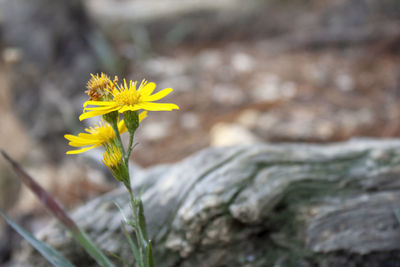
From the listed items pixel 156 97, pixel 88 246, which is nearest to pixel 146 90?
pixel 156 97

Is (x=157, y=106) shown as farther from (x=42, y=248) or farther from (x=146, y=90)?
(x=42, y=248)

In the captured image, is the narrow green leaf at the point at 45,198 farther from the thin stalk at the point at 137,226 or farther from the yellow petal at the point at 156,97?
the yellow petal at the point at 156,97

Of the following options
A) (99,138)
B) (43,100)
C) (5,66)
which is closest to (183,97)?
(43,100)

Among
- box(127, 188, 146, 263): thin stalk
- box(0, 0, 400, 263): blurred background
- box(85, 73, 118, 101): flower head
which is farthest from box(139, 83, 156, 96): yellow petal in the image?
box(0, 0, 400, 263): blurred background

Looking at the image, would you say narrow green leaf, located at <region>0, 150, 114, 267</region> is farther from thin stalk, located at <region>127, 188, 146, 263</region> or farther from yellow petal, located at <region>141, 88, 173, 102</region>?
yellow petal, located at <region>141, 88, 173, 102</region>

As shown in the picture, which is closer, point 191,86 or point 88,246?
point 88,246

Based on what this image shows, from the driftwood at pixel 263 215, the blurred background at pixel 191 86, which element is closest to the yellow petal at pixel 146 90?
the driftwood at pixel 263 215
